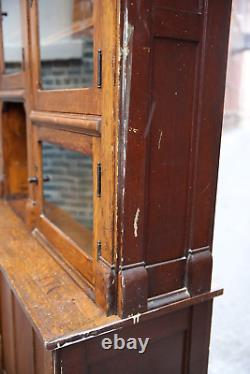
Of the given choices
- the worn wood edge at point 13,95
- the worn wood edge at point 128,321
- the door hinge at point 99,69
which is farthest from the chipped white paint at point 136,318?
the worn wood edge at point 13,95

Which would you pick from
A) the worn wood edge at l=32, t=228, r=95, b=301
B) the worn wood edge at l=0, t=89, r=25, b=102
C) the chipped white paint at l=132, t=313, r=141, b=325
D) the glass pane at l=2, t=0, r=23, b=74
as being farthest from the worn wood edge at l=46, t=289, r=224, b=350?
the glass pane at l=2, t=0, r=23, b=74

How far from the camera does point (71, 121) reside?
3.58 ft

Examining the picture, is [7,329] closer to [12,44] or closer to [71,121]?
[71,121]

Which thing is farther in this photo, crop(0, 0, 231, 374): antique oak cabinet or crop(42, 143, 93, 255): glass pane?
crop(42, 143, 93, 255): glass pane

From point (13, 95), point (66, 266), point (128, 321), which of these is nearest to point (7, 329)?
point (66, 266)

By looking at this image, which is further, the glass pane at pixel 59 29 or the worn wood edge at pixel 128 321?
the glass pane at pixel 59 29

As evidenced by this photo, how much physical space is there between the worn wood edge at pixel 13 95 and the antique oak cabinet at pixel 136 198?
0.24 metres

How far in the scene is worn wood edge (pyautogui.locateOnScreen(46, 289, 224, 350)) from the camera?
36.1 inches

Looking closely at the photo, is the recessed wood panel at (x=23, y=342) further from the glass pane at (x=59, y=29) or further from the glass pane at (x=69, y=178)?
the glass pane at (x=69, y=178)

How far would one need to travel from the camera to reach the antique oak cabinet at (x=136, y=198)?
92cm

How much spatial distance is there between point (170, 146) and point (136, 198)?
0.16 metres

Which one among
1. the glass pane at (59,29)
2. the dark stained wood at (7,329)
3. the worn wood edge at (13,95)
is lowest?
the dark stained wood at (7,329)

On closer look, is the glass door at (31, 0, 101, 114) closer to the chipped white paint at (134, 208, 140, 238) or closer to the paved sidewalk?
the chipped white paint at (134, 208, 140, 238)

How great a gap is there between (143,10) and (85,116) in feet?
1.00
